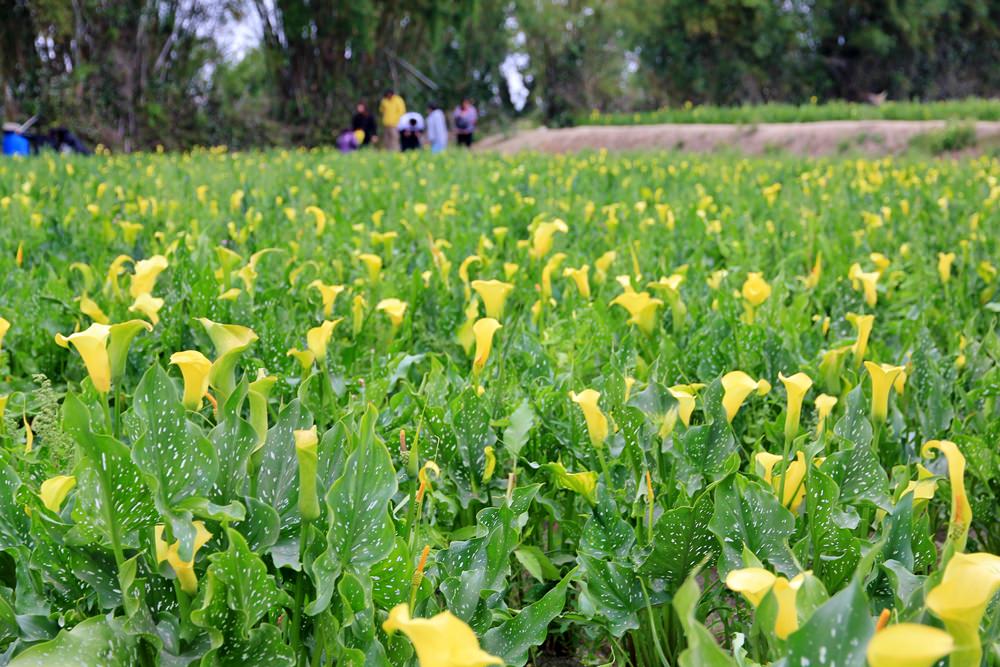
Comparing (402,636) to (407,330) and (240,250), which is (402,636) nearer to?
(407,330)

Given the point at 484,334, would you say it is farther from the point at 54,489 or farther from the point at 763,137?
the point at 763,137

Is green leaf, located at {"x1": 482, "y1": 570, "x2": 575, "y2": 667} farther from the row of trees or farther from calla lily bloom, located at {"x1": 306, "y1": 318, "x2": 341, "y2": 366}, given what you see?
the row of trees

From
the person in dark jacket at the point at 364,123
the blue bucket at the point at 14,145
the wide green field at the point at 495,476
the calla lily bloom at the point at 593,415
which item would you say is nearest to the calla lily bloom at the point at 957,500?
the wide green field at the point at 495,476

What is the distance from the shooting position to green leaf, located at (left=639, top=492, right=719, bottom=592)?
137cm

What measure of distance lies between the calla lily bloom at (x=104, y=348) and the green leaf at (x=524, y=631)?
64 cm

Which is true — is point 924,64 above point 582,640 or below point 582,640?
above

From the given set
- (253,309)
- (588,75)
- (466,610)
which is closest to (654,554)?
(466,610)

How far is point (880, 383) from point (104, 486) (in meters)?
1.27

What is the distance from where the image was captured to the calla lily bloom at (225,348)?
139cm

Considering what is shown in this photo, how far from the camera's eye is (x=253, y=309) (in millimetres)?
2680

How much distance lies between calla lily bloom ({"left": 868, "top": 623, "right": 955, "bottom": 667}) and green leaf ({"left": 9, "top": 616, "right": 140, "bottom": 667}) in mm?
860

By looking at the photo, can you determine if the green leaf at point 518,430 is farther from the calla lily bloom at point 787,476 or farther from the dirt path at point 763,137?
the dirt path at point 763,137

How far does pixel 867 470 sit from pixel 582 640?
65 centimetres

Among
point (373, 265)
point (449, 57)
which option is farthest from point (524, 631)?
point (449, 57)
